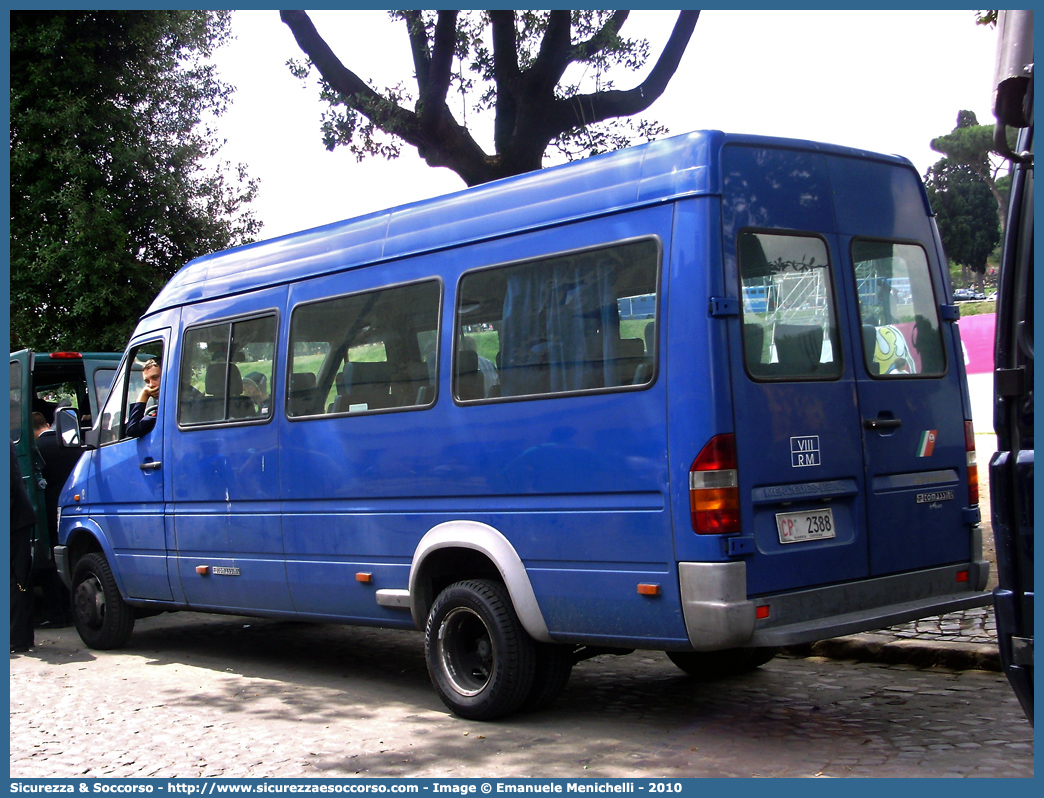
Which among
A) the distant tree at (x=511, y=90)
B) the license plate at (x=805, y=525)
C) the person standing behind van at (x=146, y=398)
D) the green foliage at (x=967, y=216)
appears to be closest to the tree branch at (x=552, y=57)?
the distant tree at (x=511, y=90)

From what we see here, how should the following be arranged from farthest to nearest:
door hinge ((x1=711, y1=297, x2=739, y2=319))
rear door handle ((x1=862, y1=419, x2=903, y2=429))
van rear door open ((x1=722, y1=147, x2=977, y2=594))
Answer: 1. rear door handle ((x1=862, y1=419, x2=903, y2=429))
2. van rear door open ((x1=722, y1=147, x2=977, y2=594))
3. door hinge ((x1=711, y1=297, x2=739, y2=319))

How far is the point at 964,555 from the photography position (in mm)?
5805

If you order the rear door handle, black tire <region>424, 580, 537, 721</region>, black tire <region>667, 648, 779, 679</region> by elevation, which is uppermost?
the rear door handle

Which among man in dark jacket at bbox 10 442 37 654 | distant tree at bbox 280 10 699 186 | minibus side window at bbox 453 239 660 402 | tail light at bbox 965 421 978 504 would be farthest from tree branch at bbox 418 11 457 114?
tail light at bbox 965 421 978 504

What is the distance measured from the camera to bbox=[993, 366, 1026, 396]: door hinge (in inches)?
145

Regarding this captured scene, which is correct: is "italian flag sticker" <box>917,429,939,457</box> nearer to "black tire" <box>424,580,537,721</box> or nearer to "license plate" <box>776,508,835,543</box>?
"license plate" <box>776,508,835,543</box>

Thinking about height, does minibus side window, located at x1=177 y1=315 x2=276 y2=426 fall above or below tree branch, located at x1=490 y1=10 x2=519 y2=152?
below

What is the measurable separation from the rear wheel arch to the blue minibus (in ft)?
0.04

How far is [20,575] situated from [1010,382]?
761cm

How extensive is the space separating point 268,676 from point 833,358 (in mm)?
4427

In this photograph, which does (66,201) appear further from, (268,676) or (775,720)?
(775,720)

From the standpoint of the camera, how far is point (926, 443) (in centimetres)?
571

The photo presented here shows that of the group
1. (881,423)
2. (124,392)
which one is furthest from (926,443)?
(124,392)

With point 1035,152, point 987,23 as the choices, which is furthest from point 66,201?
point 1035,152
